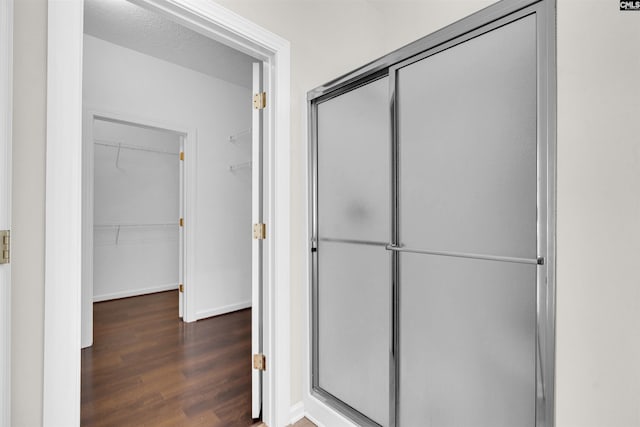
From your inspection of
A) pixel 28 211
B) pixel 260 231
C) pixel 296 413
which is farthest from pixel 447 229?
pixel 28 211

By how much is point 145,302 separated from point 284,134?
11.7 feet

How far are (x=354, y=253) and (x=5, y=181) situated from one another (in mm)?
1336

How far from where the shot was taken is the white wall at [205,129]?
9.59 feet

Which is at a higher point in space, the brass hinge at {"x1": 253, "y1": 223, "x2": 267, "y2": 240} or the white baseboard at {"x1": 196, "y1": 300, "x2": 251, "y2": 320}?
the brass hinge at {"x1": 253, "y1": 223, "x2": 267, "y2": 240}

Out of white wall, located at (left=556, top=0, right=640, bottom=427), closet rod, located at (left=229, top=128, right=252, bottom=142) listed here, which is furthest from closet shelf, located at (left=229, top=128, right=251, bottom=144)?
white wall, located at (left=556, top=0, right=640, bottom=427)

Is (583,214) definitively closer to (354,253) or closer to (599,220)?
(599,220)

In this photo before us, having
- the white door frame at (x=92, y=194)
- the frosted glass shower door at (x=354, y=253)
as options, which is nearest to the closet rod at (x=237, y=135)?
the white door frame at (x=92, y=194)

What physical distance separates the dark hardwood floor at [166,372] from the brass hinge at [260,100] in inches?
70.2

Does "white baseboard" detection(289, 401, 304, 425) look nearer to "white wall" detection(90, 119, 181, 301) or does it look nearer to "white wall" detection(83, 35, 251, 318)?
"white wall" detection(83, 35, 251, 318)

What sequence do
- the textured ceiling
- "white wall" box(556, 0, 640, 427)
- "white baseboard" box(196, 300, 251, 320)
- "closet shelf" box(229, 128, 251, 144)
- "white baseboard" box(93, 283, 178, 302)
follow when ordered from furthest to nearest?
"white baseboard" box(93, 283, 178, 302), "closet shelf" box(229, 128, 251, 144), "white baseboard" box(196, 300, 251, 320), the textured ceiling, "white wall" box(556, 0, 640, 427)

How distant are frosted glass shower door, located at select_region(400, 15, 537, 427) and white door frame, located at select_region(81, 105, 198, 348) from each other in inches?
106

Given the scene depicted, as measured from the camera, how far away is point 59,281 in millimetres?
1054

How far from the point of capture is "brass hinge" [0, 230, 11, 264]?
36.4 inches

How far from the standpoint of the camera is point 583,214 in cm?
95
